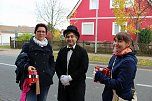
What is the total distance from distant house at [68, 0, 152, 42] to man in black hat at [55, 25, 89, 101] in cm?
2464

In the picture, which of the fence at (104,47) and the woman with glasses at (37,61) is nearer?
the woman with glasses at (37,61)

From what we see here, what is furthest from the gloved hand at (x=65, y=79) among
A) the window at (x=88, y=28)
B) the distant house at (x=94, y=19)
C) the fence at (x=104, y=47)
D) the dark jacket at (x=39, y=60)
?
the window at (x=88, y=28)

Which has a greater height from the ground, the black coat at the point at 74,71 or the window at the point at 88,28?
the window at the point at 88,28

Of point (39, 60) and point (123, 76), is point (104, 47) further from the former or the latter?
point (123, 76)

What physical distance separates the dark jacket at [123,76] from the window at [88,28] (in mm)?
26549

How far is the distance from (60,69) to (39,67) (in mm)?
309

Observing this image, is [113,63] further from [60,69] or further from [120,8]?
[120,8]

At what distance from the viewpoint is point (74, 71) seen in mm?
3871

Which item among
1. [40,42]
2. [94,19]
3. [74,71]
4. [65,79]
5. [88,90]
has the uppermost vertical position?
[94,19]

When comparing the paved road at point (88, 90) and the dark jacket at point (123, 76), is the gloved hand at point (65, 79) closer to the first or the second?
the dark jacket at point (123, 76)

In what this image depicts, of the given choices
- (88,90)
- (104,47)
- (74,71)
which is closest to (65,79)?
(74,71)

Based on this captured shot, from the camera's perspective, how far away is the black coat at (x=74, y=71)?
3873mm

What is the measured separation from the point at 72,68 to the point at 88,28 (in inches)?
1043

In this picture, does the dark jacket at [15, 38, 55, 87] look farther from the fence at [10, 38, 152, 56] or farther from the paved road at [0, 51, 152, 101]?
the fence at [10, 38, 152, 56]
